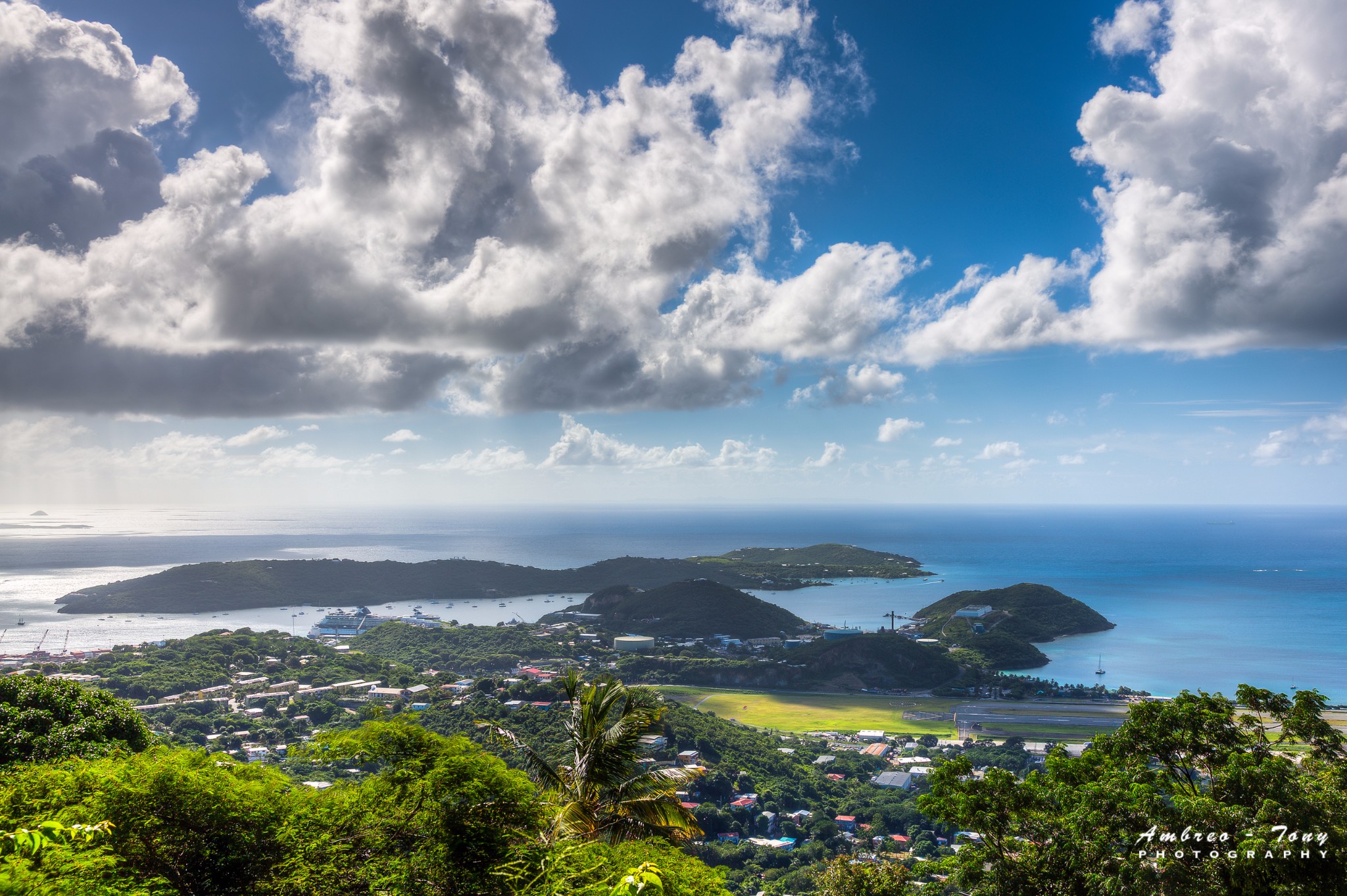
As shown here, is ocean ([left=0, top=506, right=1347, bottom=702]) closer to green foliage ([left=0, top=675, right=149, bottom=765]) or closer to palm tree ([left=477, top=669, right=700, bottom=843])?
green foliage ([left=0, top=675, right=149, bottom=765])

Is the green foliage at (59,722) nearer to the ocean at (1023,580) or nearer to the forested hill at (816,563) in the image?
the ocean at (1023,580)

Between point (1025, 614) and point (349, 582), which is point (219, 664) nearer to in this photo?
point (349, 582)

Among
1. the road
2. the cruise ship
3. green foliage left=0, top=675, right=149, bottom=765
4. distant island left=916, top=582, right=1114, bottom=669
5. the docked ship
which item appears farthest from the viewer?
the docked ship

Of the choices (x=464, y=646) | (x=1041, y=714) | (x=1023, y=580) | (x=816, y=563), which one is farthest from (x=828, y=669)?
(x=816, y=563)

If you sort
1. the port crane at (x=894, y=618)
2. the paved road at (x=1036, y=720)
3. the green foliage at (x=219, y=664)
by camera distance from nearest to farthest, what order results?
1. the green foliage at (x=219, y=664)
2. the paved road at (x=1036, y=720)
3. the port crane at (x=894, y=618)

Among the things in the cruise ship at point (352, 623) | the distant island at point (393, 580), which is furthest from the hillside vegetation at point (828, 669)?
the distant island at point (393, 580)

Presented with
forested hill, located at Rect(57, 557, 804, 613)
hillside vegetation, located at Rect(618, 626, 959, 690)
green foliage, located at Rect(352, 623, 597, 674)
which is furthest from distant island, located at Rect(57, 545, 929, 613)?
hillside vegetation, located at Rect(618, 626, 959, 690)
